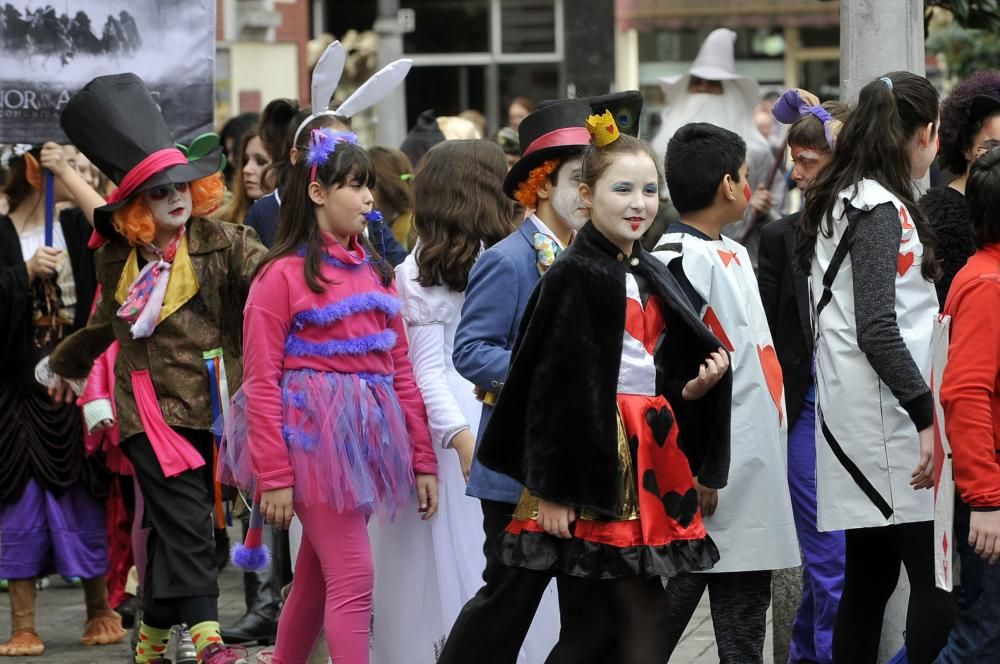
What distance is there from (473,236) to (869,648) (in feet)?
6.18

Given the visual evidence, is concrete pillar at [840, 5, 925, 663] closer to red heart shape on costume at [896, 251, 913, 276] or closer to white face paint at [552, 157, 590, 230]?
red heart shape on costume at [896, 251, 913, 276]

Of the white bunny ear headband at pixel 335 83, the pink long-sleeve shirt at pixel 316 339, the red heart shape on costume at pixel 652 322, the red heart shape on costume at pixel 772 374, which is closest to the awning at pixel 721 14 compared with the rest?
the white bunny ear headband at pixel 335 83

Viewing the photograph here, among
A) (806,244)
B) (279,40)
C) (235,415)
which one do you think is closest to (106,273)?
(235,415)

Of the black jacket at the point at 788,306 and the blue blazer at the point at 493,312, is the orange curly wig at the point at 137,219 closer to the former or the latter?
the blue blazer at the point at 493,312

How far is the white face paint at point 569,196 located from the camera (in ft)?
17.8

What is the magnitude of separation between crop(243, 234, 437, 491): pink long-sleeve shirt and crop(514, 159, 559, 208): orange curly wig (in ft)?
→ 2.00

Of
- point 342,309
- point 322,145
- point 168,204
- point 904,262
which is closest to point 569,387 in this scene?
point 904,262

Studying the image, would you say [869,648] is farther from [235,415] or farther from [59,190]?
[59,190]

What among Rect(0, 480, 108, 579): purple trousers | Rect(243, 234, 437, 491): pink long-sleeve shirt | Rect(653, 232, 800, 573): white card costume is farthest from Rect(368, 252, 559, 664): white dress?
Rect(0, 480, 108, 579): purple trousers

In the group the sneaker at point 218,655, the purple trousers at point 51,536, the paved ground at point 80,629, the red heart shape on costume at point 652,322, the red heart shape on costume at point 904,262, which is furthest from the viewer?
the purple trousers at point 51,536

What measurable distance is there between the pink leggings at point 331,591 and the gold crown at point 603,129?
5.24 feet

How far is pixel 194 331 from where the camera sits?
251 inches

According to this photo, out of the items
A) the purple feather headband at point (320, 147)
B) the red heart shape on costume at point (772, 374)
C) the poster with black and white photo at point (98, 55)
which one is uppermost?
the poster with black and white photo at point (98, 55)

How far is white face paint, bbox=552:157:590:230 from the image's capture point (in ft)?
17.8
